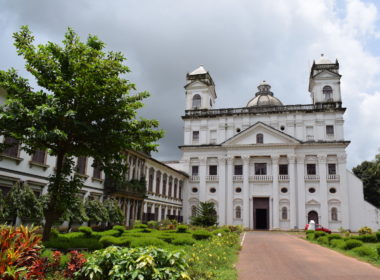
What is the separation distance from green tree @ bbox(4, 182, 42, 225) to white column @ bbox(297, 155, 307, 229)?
31470 millimetres

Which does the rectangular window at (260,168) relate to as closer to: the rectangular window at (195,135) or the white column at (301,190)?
the white column at (301,190)

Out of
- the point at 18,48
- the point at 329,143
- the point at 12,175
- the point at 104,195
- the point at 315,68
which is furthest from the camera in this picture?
the point at 315,68

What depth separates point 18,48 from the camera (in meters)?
10.9

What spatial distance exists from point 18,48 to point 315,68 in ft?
134

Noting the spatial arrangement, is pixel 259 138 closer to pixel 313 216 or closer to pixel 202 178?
pixel 202 178

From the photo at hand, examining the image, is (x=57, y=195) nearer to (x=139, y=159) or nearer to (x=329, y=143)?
(x=139, y=159)

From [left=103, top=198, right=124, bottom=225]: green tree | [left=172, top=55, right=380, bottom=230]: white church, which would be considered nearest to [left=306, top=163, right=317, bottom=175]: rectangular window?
[left=172, top=55, right=380, bottom=230]: white church

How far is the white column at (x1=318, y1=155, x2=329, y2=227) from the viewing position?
38.3 meters

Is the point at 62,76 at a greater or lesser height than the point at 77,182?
greater

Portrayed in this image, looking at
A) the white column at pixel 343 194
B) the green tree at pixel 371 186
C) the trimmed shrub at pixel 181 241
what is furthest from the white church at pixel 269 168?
the trimmed shrub at pixel 181 241

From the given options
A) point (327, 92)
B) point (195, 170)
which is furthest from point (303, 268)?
point (327, 92)

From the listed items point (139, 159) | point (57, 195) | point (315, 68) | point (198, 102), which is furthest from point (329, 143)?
point (57, 195)

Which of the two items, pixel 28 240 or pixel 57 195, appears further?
pixel 57 195

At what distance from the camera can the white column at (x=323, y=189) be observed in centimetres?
3828
